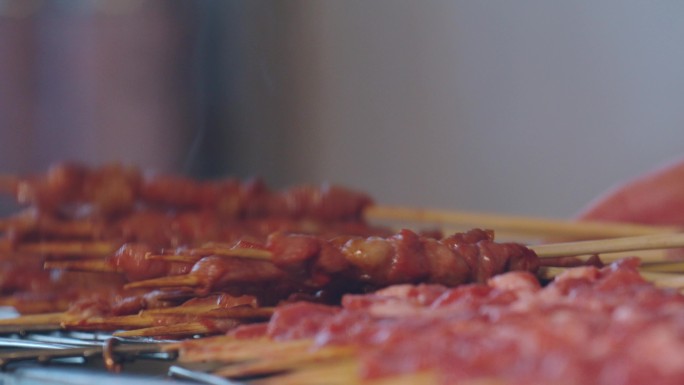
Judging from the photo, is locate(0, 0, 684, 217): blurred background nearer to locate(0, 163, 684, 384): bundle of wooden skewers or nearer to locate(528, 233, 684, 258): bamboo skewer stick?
locate(0, 163, 684, 384): bundle of wooden skewers

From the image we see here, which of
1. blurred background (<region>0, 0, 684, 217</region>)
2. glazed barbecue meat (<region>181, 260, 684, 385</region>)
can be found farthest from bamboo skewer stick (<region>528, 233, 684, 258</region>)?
blurred background (<region>0, 0, 684, 217</region>)

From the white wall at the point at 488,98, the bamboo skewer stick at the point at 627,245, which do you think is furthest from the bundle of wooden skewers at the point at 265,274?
the white wall at the point at 488,98

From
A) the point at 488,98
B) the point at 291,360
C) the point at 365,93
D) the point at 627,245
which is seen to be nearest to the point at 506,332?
the point at 291,360

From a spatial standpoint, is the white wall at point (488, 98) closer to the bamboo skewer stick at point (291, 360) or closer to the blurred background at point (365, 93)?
the blurred background at point (365, 93)

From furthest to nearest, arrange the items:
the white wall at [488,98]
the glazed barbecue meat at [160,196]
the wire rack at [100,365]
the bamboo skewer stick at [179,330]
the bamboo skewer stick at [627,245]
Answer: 1. the white wall at [488,98]
2. the glazed barbecue meat at [160,196]
3. the bamboo skewer stick at [627,245]
4. the bamboo skewer stick at [179,330]
5. the wire rack at [100,365]

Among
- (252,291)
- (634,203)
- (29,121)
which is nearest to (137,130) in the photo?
(29,121)

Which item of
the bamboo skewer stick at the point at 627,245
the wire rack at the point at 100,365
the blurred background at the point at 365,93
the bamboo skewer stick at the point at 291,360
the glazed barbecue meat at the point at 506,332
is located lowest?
the wire rack at the point at 100,365

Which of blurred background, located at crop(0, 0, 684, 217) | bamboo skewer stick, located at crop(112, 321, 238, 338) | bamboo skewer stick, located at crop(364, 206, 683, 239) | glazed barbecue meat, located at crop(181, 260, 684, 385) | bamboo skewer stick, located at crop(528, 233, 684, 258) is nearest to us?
glazed barbecue meat, located at crop(181, 260, 684, 385)

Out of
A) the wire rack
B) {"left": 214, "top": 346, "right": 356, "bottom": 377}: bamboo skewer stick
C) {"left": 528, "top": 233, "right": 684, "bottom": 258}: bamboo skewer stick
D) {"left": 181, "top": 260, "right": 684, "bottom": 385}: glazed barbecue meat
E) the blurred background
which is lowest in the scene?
the wire rack

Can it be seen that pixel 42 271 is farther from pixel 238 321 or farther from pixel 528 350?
pixel 528 350
